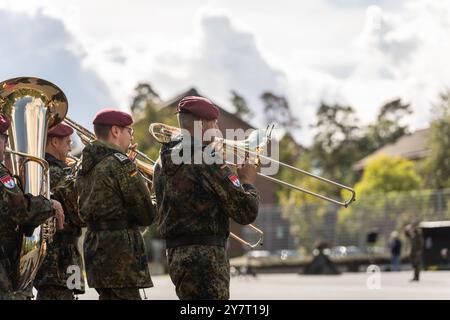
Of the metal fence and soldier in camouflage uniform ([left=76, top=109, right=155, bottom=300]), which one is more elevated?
the metal fence

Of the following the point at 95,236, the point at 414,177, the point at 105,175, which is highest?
the point at 414,177

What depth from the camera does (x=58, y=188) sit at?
25.3 feet

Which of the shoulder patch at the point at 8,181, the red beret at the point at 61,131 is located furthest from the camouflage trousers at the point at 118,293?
the red beret at the point at 61,131

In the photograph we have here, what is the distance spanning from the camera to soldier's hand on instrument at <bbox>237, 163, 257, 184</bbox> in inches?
242

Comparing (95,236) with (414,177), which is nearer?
(95,236)

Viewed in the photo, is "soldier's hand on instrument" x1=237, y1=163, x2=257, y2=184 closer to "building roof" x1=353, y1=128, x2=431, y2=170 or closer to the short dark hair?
the short dark hair

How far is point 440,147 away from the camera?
196 ft

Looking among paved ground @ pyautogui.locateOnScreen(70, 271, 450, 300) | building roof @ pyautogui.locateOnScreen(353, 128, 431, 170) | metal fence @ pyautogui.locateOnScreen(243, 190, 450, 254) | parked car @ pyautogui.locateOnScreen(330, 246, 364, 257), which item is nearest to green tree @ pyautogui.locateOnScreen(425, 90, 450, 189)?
metal fence @ pyautogui.locateOnScreen(243, 190, 450, 254)

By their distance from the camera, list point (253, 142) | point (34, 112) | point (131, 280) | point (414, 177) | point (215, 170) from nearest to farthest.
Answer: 1. point (215, 170)
2. point (131, 280)
3. point (253, 142)
4. point (34, 112)
5. point (414, 177)

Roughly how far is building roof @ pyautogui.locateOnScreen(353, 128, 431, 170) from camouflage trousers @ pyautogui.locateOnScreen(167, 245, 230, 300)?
7908cm

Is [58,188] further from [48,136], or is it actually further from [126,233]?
[126,233]

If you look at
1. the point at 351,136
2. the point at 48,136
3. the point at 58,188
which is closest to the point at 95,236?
the point at 58,188
